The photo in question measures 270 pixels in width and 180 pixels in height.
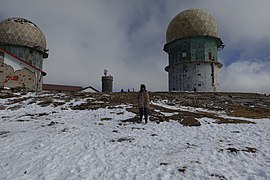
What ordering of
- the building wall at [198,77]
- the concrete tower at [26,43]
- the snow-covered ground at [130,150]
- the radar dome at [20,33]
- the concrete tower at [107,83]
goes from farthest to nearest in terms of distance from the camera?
1. the concrete tower at [107,83]
2. the building wall at [198,77]
3. the radar dome at [20,33]
4. the concrete tower at [26,43]
5. the snow-covered ground at [130,150]

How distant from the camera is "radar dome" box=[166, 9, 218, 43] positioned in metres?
40.4

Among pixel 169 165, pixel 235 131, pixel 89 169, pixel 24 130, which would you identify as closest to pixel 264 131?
pixel 235 131

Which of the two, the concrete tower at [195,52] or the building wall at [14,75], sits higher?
the concrete tower at [195,52]

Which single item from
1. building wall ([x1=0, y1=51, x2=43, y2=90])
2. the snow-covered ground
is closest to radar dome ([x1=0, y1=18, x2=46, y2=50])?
building wall ([x1=0, y1=51, x2=43, y2=90])

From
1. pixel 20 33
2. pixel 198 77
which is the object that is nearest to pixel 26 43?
pixel 20 33

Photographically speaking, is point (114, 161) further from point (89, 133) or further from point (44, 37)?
point (44, 37)

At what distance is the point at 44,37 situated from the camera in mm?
44219

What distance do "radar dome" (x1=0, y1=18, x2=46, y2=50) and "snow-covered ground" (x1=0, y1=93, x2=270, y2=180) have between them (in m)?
31.3

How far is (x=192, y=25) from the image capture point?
40.4 meters

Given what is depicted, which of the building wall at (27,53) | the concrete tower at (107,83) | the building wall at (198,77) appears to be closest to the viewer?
the building wall at (27,53)

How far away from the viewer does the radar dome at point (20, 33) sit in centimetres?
3941

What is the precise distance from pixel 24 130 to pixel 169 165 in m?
7.98

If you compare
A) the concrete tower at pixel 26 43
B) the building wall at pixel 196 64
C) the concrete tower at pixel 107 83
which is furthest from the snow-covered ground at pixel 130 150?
the concrete tower at pixel 107 83

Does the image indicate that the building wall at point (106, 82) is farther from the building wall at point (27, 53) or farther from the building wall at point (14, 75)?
the building wall at point (14, 75)
